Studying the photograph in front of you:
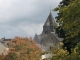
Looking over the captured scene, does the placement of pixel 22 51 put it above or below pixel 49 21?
below

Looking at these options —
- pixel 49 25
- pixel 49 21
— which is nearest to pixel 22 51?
pixel 49 25

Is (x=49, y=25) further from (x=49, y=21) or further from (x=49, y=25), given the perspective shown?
(x=49, y=21)

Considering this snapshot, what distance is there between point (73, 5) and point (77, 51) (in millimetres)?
1547

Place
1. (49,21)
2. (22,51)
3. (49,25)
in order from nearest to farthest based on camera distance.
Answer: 1. (22,51)
2. (49,25)
3. (49,21)

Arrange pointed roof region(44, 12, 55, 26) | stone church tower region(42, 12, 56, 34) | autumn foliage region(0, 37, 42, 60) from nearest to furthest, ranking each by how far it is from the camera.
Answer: autumn foliage region(0, 37, 42, 60)
stone church tower region(42, 12, 56, 34)
pointed roof region(44, 12, 55, 26)

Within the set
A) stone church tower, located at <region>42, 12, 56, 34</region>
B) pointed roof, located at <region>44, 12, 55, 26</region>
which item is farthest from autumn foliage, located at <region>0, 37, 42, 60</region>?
pointed roof, located at <region>44, 12, 55, 26</region>

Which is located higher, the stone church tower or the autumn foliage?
the stone church tower

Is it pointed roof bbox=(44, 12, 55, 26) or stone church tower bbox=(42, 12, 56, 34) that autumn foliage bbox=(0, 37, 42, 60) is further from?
pointed roof bbox=(44, 12, 55, 26)

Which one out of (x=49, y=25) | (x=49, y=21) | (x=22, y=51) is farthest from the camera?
(x=49, y=21)

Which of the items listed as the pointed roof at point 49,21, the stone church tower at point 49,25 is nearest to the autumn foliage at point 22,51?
the stone church tower at point 49,25

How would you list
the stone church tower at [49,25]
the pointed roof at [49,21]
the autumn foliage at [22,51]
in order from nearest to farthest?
the autumn foliage at [22,51] < the stone church tower at [49,25] < the pointed roof at [49,21]

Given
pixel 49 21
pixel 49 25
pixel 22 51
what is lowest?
pixel 22 51

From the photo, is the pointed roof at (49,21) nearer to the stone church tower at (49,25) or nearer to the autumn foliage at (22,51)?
the stone church tower at (49,25)

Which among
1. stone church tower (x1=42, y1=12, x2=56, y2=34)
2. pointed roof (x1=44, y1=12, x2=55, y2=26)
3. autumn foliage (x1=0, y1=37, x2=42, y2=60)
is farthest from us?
pointed roof (x1=44, y1=12, x2=55, y2=26)
